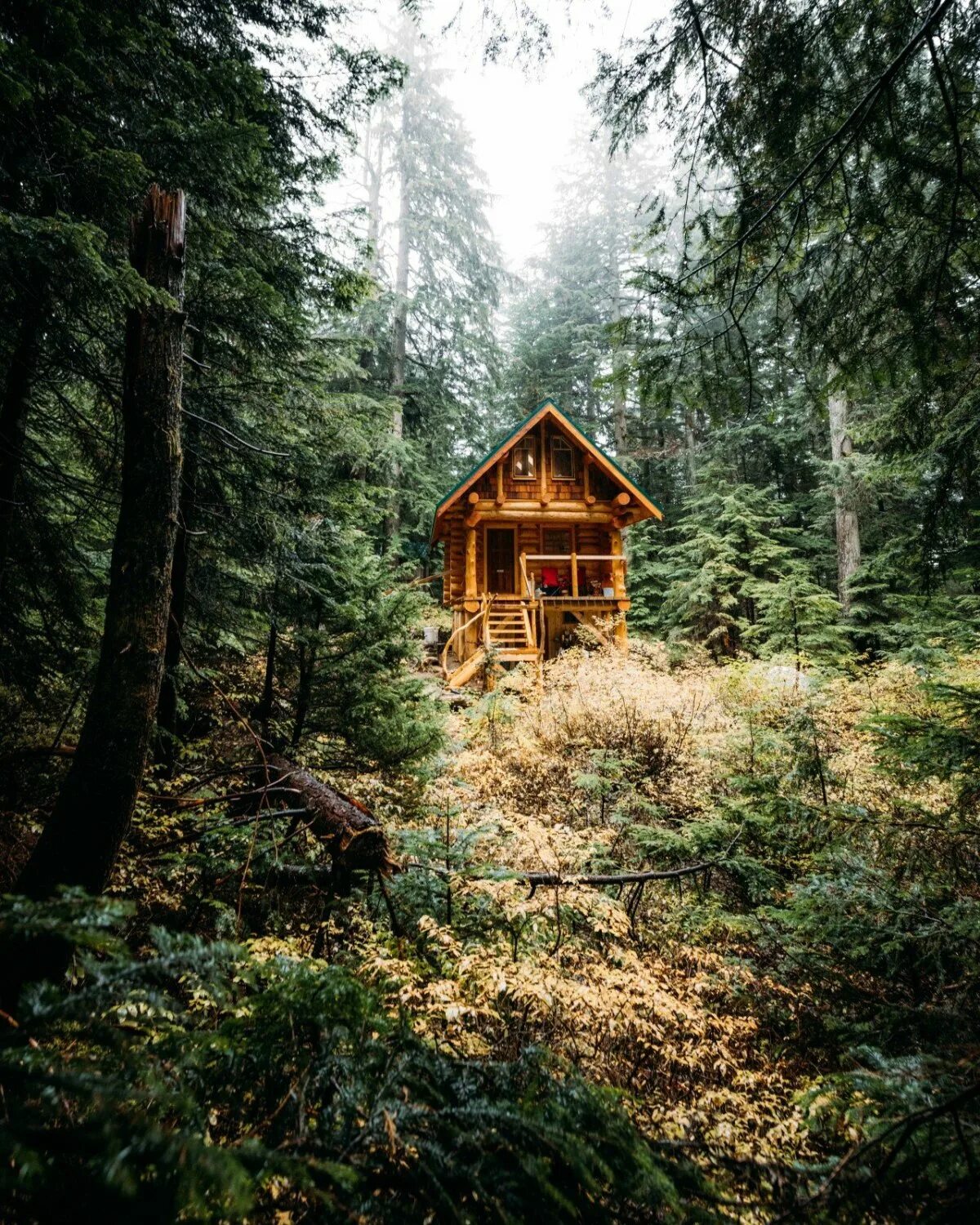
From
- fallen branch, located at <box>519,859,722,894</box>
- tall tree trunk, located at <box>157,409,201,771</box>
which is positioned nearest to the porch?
tall tree trunk, located at <box>157,409,201,771</box>

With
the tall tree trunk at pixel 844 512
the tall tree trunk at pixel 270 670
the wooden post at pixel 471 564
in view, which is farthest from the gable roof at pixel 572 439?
the tall tree trunk at pixel 270 670

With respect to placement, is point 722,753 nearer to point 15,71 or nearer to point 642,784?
point 642,784

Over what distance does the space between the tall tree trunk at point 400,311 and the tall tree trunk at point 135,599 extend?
1538cm

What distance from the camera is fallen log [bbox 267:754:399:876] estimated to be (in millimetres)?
3531

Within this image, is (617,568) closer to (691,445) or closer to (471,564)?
(471,564)

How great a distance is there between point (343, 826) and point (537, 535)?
1627 cm

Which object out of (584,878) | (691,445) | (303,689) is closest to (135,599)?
(303,689)

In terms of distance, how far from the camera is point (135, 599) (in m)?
2.85

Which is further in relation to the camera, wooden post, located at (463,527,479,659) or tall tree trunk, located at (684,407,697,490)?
tall tree trunk, located at (684,407,697,490)

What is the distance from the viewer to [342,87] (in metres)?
5.68

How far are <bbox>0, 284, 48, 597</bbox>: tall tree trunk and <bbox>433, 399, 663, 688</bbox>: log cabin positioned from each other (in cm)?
1025

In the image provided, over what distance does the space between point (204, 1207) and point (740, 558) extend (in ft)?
65.9

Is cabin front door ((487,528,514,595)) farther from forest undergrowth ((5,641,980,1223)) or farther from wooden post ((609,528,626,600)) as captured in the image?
forest undergrowth ((5,641,980,1223))

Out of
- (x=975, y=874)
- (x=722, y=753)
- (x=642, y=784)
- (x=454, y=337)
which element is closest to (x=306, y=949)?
(x=975, y=874)
